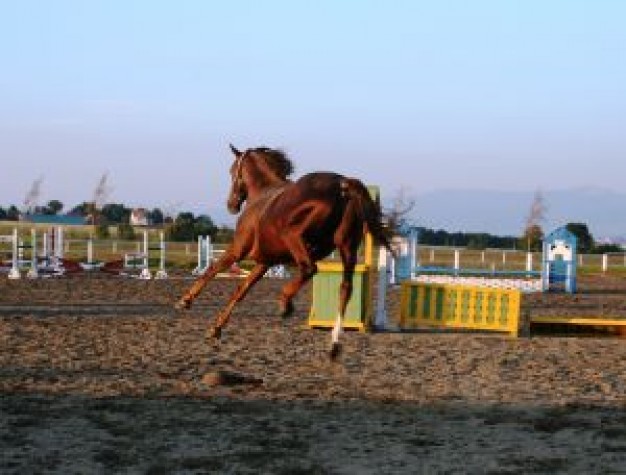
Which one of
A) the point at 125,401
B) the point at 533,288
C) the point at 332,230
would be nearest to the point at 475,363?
the point at 332,230

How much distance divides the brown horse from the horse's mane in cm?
27

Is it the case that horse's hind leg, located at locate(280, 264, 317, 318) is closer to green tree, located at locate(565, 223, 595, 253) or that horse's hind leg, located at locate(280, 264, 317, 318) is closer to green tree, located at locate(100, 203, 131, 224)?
green tree, located at locate(565, 223, 595, 253)

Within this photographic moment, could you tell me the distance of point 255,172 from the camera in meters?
10.7

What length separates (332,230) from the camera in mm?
10031

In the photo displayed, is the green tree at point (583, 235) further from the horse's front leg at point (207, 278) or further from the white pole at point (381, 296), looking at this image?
the horse's front leg at point (207, 278)

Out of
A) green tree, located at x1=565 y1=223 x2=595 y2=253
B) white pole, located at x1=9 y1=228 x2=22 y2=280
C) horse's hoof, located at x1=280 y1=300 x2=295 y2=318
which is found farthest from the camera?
green tree, located at x1=565 y1=223 x2=595 y2=253

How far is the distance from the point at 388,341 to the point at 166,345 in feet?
10.3

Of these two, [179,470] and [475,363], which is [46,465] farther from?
[475,363]

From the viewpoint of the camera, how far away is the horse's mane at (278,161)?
35.4 ft

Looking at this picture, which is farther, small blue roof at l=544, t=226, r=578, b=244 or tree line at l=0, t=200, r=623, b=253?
tree line at l=0, t=200, r=623, b=253

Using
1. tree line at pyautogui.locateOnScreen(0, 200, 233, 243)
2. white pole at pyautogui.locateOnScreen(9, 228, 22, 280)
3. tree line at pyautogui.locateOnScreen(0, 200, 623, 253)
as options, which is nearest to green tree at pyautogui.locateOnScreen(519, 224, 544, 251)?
tree line at pyautogui.locateOnScreen(0, 200, 623, 253)

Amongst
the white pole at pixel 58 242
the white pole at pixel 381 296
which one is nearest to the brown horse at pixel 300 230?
the white pole at pixel 381 296

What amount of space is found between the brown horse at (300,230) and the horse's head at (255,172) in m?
0.16

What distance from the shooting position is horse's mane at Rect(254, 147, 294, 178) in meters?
10.8
